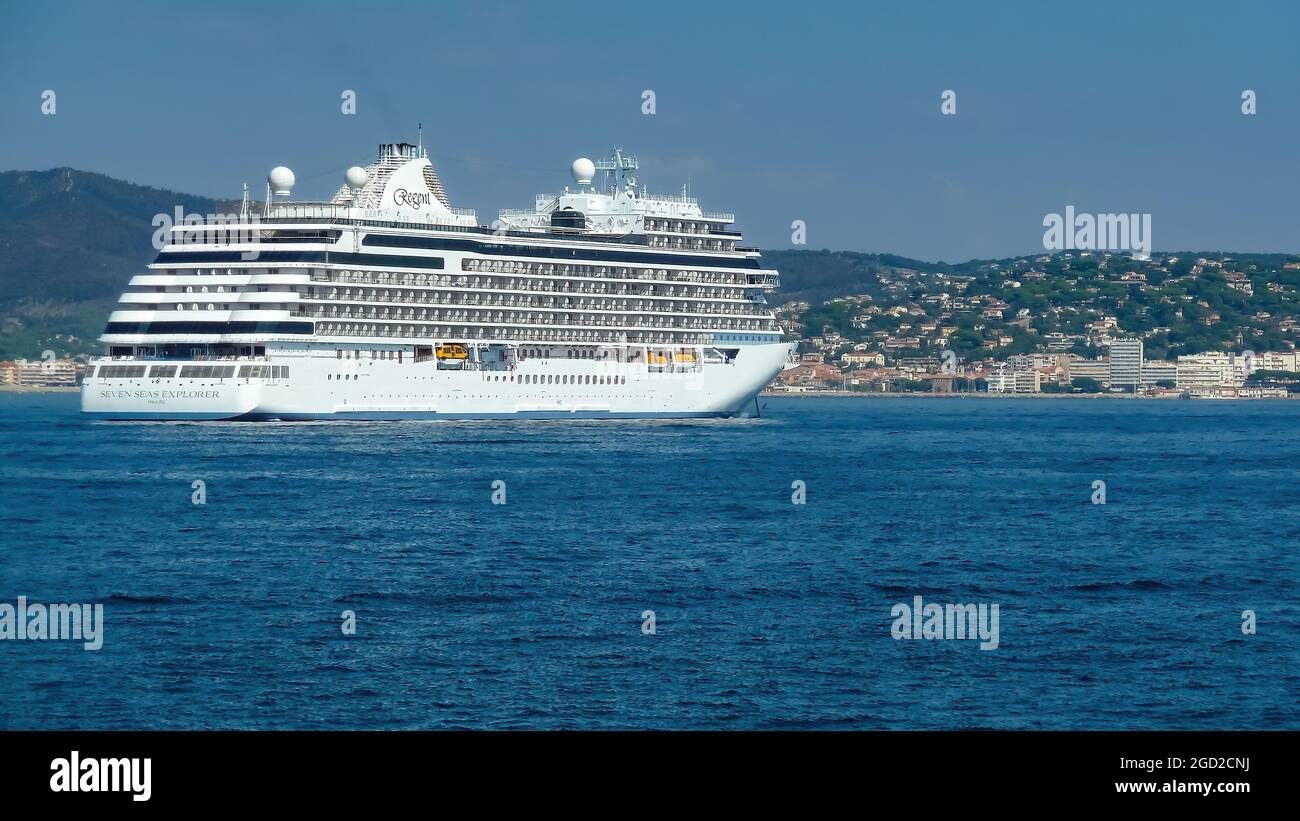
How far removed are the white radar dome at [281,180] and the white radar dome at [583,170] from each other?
72.0 feet

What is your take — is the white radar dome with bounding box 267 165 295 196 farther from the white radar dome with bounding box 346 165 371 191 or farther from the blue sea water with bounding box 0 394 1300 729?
the blue sea water with bounding box 0 394 1300 729

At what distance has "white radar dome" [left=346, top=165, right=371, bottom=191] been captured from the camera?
3826 inches

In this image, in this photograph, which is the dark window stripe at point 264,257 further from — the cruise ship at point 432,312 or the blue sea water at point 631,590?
the blue sea water at point 631,590

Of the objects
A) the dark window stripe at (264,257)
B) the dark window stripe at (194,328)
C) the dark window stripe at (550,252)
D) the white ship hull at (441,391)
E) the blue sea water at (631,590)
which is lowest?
the blue sea water at (631,590)

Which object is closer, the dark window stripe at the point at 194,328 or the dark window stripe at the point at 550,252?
the dark window stripe at the point at 194,328

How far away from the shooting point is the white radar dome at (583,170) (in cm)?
10881

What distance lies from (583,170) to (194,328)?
33427mm

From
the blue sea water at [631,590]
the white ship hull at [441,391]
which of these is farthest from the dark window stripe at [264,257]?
the blue sea water at [631,590]

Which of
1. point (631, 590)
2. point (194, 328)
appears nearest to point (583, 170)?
point (194, 328)

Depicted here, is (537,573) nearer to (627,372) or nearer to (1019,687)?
(1019,687)

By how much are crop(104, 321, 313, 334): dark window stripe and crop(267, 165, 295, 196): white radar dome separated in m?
12.1

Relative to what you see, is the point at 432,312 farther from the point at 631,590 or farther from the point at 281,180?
the point at 631,590
